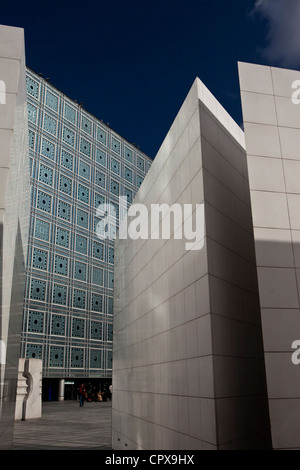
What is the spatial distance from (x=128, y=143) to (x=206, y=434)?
55.8m

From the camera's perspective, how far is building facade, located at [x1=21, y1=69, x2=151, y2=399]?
148 ft

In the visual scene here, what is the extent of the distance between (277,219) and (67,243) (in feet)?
137

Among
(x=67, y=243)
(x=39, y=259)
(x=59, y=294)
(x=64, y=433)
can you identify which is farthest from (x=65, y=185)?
(x=64, y=433)

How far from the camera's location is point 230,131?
1293cm

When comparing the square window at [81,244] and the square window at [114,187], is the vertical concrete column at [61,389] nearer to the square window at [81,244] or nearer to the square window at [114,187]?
the square window at [81,244]

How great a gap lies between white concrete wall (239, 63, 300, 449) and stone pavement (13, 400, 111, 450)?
1203 cm

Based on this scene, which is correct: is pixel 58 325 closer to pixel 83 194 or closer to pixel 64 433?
pixel 83 194

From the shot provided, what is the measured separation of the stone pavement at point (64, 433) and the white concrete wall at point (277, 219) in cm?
1203

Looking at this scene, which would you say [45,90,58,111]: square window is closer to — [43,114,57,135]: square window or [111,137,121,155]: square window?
[43,114,57,135]: square window

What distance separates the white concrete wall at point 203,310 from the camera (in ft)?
30.4

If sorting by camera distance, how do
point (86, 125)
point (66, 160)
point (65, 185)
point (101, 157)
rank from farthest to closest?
1. point (101, 157)
2. point (86, 125)
3. point (66, 160)
4. point (65, 185)

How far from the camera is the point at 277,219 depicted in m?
9.38

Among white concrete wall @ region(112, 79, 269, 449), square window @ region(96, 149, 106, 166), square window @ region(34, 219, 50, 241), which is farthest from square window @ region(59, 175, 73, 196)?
white concrete wall @ region(112, 79, 269, 449)

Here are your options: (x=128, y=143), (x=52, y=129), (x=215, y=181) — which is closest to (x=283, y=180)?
(x=215, y=181)
